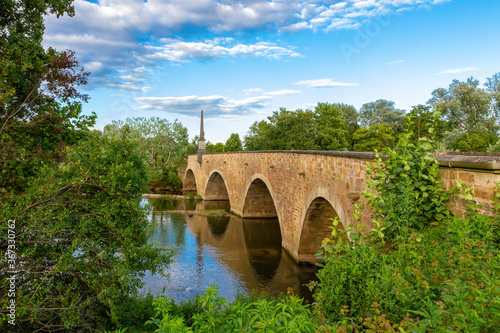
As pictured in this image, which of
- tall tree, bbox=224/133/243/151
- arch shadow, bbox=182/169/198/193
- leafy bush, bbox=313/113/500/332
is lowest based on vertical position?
arch shadow, bbox=182/169/198/193

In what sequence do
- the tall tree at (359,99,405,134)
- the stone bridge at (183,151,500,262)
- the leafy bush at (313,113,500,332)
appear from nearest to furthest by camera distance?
1. the leafy bush at (313,113,500,332)
2. the stone bridge at (183,151,500,262)
3. the tall tree at (359,99,405,134)

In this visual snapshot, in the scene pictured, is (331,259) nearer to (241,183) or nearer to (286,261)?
(286,261)

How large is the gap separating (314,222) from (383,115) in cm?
3703

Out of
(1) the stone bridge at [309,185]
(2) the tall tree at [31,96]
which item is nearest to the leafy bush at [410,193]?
(1) the stone bridge at [309,185]

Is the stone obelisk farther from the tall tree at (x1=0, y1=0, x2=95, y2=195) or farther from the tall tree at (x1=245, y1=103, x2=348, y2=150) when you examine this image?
the tall tree at (x1=0, y1=0, x2=95, y2=195)

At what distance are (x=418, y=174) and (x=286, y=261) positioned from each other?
9259 millimetres

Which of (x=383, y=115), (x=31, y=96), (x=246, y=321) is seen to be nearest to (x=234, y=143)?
(x=383, y=115)

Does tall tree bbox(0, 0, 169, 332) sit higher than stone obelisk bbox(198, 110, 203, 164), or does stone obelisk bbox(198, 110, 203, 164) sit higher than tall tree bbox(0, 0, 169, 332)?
stone obelisk bbox(198, 110, 203, 164)

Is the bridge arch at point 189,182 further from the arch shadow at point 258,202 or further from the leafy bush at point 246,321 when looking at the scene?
the leafy bush at point 246,321

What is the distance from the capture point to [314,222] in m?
11.3

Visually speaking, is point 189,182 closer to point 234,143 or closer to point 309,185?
point 234,143

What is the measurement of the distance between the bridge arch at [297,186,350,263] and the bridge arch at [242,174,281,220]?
7.21 m

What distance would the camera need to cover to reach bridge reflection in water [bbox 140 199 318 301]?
10500 millimetres

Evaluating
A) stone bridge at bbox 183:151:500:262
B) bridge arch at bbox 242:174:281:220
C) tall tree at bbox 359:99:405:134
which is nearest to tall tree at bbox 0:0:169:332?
stone bridge at bbox 183:151:500:262
